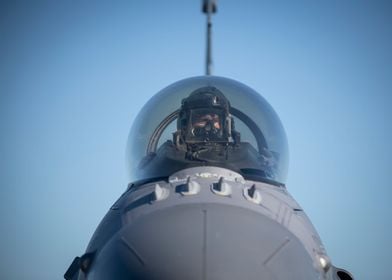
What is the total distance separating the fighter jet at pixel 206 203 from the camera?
13.2 feet

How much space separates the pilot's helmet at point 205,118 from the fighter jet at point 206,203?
0.04 feet

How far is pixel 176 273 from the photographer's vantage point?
3.88 meters

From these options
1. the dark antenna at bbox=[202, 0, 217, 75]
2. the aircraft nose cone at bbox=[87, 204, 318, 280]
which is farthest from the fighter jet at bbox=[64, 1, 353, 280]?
the dark antenna at bbox=[202, 0, 217, 75]

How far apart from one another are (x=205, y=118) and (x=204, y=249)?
2475mm

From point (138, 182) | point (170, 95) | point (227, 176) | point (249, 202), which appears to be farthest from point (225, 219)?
point (170, 95)

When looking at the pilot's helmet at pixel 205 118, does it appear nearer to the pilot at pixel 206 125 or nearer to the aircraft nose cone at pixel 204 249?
the pilot at pixel 206 125

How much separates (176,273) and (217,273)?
0.97 ft

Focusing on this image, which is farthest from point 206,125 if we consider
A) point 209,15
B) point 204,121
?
point 209,15

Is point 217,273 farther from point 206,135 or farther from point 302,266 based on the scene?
point 206,135

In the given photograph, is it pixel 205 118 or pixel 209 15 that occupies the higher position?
pixel 209 15

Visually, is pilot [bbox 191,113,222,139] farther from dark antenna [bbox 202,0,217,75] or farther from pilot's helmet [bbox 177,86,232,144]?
dark antenna [bbox 202,0,217,75]

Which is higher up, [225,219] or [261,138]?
[261,138]

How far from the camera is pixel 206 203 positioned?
4516 millimetres

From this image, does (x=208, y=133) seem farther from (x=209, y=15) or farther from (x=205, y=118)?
(x=209, y=15)
